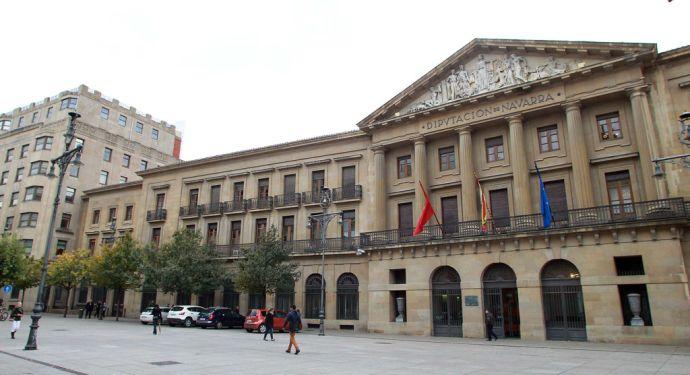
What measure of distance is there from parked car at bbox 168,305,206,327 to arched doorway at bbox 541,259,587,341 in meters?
21.3

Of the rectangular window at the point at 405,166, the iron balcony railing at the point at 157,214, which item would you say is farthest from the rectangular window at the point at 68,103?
the rectangular window at the point at 405,166

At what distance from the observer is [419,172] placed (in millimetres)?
30109

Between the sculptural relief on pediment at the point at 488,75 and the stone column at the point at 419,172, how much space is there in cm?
232

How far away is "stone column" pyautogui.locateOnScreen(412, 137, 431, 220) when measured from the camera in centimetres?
2956

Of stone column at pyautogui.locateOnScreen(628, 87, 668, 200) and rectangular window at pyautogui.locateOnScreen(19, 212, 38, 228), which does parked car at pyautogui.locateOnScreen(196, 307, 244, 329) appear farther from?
rectangular window at pyautogui.locateOnScreen(19, 212, 38, 228)

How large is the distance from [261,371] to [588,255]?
59.0ft

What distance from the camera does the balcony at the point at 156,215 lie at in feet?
138

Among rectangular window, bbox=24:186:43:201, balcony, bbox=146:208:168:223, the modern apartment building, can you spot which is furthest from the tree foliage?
rectangular window, bbox=24:186:43:201

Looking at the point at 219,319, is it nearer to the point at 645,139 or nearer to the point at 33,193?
the point at 645,139

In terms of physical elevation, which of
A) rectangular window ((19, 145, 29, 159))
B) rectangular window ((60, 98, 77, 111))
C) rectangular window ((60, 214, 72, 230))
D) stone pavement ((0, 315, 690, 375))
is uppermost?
rectangular window ((60, 98, 77, 111))

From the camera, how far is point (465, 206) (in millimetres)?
27844

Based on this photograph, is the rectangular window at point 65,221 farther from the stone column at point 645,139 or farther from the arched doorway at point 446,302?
the stone column at point 645,139

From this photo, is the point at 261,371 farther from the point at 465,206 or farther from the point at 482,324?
the point at 465,206

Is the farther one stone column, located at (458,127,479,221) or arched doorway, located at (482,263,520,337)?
stone column, located at (458,127,479,221)
